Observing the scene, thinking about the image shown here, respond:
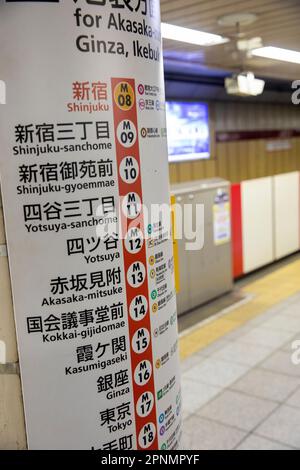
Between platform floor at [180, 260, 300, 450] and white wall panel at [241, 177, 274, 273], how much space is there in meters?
1.53

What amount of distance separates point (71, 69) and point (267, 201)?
7.83 meters

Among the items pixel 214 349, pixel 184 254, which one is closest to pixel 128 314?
→ pixel 214 349

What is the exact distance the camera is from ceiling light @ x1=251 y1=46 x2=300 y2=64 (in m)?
4.78

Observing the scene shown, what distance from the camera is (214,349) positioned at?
207 inches

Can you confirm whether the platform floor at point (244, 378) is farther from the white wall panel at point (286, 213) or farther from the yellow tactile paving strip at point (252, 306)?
the white wall panel at point (286, 213)

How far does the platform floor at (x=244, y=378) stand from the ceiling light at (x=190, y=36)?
118 inches

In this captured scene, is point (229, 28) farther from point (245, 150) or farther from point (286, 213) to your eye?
point (286, 213)

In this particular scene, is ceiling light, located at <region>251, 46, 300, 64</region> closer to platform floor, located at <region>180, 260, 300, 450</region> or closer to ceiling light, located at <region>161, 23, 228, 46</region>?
ceiling light, located at <region>161, 23, 228, 46</region>

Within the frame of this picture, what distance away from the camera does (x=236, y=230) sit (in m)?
7.88

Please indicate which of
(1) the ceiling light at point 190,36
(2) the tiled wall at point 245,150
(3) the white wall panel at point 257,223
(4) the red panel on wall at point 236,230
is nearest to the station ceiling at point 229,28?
(1) the ceiling light at point 190,36

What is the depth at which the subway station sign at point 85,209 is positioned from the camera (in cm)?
133

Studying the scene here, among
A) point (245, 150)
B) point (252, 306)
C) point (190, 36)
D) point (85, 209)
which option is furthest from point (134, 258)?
point (245, 150)

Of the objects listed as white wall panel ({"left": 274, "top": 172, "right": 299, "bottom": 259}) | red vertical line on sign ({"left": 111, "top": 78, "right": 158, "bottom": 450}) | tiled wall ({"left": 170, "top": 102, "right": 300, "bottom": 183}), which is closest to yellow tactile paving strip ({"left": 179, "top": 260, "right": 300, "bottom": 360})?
white wall panel ({"left": 274, "top": 172, "right": 299, "bottom": 259})
